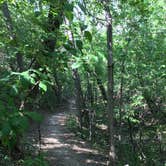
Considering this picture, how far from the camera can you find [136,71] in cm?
1227

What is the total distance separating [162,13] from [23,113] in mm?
12757

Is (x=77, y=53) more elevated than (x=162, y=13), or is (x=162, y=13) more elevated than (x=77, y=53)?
(x=162, y=13)

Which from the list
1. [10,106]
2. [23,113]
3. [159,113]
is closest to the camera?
[23,113]

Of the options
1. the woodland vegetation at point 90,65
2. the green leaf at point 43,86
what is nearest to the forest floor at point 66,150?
the woodland vegetation at point 90,65

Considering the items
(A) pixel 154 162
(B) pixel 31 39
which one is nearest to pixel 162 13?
(A) pixel 154 162

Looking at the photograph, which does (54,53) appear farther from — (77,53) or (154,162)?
(154,162)

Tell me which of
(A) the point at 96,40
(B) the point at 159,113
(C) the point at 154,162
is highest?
(A) the point at 96,40

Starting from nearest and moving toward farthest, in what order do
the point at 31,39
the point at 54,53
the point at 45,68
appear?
the point at 54,53
the point at 45,68
the point at 31,39

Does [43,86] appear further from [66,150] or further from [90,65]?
[66,150]

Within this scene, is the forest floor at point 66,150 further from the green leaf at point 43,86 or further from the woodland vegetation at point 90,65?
the green leaf at point 43,86

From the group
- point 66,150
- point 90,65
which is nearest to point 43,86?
point 90,65

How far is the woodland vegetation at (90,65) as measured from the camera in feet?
5.91

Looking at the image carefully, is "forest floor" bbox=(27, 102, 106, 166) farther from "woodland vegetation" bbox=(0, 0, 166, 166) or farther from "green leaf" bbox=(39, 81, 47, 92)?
"green leaf" bbox=(39, 81, 47, 92)

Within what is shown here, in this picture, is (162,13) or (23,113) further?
(162,13)
